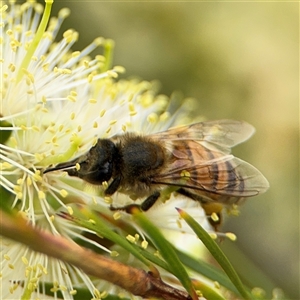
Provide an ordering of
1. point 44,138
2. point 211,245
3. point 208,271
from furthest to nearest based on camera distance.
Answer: point 44,138 < point 208,271 < point 211,245

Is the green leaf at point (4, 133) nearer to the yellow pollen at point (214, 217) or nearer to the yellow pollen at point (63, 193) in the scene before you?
the yellow pollen at point (63, 193)

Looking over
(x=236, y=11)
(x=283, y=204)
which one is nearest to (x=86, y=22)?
(x=236, y=11)

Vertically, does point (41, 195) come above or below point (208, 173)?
below

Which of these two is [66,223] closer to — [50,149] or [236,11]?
[50,149]

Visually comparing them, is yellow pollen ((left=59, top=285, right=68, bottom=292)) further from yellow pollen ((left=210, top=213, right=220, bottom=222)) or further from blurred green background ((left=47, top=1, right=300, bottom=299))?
blurred green background ((left=47, top=1, right=300, bottom=299))

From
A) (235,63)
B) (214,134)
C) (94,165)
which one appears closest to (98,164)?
(94,165)

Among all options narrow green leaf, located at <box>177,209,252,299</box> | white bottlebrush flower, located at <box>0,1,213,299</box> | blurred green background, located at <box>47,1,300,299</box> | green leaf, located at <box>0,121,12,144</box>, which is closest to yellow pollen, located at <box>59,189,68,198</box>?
white bottlebrush flower, located at <box>0,1,213,299</box>

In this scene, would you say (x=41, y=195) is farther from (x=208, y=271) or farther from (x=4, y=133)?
(x=208, y=271)
